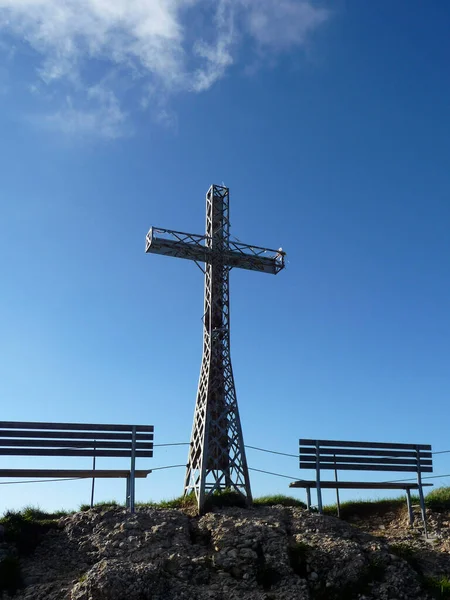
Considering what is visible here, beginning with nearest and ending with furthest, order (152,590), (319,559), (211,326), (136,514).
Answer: (152,590) → (319,559) → (136,514) → (211,326)

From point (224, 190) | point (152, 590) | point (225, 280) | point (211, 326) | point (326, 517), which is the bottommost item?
point (152, 590)

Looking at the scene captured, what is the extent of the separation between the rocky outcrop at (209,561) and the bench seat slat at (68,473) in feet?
3.10

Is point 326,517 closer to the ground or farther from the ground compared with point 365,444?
closer to the ground

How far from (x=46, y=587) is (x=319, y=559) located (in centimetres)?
595

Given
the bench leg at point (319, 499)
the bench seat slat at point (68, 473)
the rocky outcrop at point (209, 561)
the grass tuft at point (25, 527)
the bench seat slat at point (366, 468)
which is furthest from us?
the bench seat slat at point (366, 468)

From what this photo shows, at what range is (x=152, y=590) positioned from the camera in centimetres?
1312

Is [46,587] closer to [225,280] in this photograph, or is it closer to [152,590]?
[152,590]

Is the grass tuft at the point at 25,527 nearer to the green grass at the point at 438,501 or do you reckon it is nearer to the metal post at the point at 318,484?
the metal post at the point at 318,484

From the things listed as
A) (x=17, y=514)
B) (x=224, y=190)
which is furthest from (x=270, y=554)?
(x=224, y=190)

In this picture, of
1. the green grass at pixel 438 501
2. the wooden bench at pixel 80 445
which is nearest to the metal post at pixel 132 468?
the wooden bench at pixel 80 445

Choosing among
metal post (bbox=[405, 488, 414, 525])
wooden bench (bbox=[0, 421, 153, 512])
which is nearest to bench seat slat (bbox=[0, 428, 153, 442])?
wooden bench (bbox=[0, 421, 153, 512])

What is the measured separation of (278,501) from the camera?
787 inches

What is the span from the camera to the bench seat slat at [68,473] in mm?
16641

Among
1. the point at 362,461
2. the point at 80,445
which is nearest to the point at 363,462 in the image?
the point at 362,461
